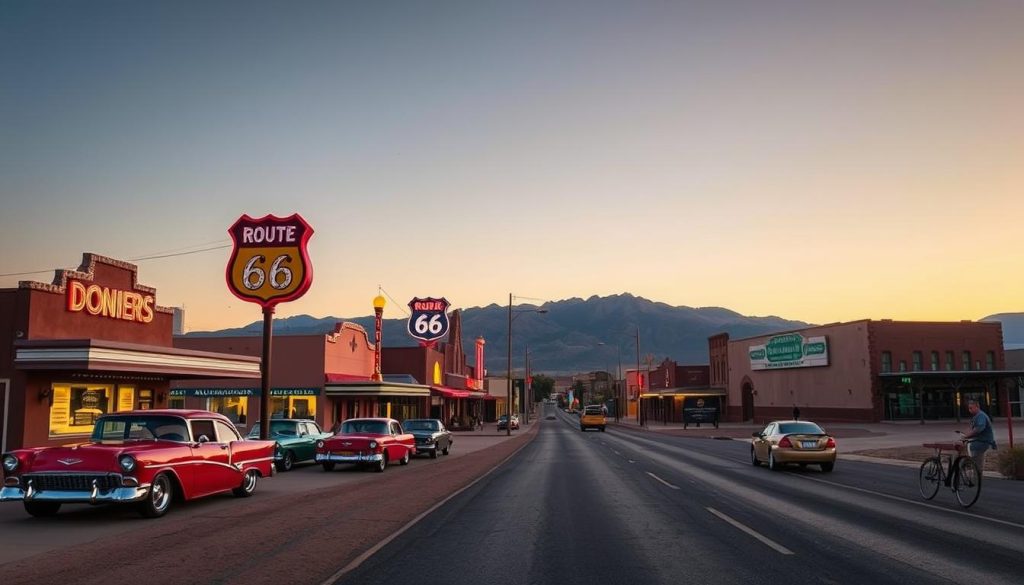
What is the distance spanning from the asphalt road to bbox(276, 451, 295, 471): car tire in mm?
8252

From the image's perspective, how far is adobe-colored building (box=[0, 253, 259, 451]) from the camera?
66.0 ft

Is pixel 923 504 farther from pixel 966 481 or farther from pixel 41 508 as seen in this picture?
pixel 41 508

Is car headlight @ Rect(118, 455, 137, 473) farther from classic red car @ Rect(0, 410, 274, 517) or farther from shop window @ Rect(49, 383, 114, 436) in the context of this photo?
shop window @ Rect(49, 383, 114, 436)

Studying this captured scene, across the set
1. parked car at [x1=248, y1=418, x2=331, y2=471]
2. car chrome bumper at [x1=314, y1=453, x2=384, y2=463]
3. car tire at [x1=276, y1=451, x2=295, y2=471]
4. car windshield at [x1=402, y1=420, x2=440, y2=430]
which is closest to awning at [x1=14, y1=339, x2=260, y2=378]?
parked car at [x1=248, y1=418, x2=331, y2=471]

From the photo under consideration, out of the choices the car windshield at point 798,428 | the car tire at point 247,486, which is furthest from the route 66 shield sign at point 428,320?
the car tire at point 247,486

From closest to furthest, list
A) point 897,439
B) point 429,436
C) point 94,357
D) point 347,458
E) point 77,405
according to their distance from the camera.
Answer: point 94,357, point 77,405, point 347,458, point 429,436, point 897,439

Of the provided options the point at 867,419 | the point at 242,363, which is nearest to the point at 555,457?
the point at 242,363

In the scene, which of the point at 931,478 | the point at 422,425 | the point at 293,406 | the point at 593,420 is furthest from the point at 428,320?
the point at 931,478

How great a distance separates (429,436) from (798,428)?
14519mm

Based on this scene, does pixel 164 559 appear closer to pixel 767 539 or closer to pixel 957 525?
pixel 767 539

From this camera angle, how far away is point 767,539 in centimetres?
1047

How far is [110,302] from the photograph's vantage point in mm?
→ 23766

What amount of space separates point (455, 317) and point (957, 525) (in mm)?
67233

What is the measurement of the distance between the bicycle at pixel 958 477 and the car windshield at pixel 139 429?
13.8 m
